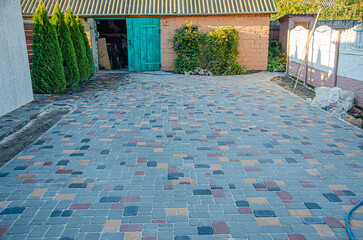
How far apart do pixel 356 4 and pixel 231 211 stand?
27028 millimetres

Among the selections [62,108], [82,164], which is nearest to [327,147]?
[82,164]

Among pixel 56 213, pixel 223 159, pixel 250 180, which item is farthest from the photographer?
pixel 223 159

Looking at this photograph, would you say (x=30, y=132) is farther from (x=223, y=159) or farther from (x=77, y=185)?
(x=223, y=159)

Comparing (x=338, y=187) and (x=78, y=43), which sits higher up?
(x=78, y=43)

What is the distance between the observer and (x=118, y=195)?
3.50 meters

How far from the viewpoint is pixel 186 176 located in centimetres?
395

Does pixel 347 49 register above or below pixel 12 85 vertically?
above

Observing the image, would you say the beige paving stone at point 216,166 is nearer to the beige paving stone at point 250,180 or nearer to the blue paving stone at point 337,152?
the beige paving stone at point 250,180

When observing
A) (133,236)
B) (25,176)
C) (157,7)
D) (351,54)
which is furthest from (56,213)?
(157,7)

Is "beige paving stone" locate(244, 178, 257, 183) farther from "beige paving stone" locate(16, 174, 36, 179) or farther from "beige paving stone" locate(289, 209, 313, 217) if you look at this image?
"beige paving stone" locate(16, 174, 36, 179)

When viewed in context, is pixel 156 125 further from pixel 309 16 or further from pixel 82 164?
pixel 309 16

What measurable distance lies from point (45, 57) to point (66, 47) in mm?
972

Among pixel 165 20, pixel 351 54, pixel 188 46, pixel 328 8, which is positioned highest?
pixel 328 8

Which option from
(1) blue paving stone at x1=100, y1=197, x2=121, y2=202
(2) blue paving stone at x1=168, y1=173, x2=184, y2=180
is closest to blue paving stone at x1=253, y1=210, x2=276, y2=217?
(2) blue paving stone at x1=168, y1=173, x2=184, y2=180
